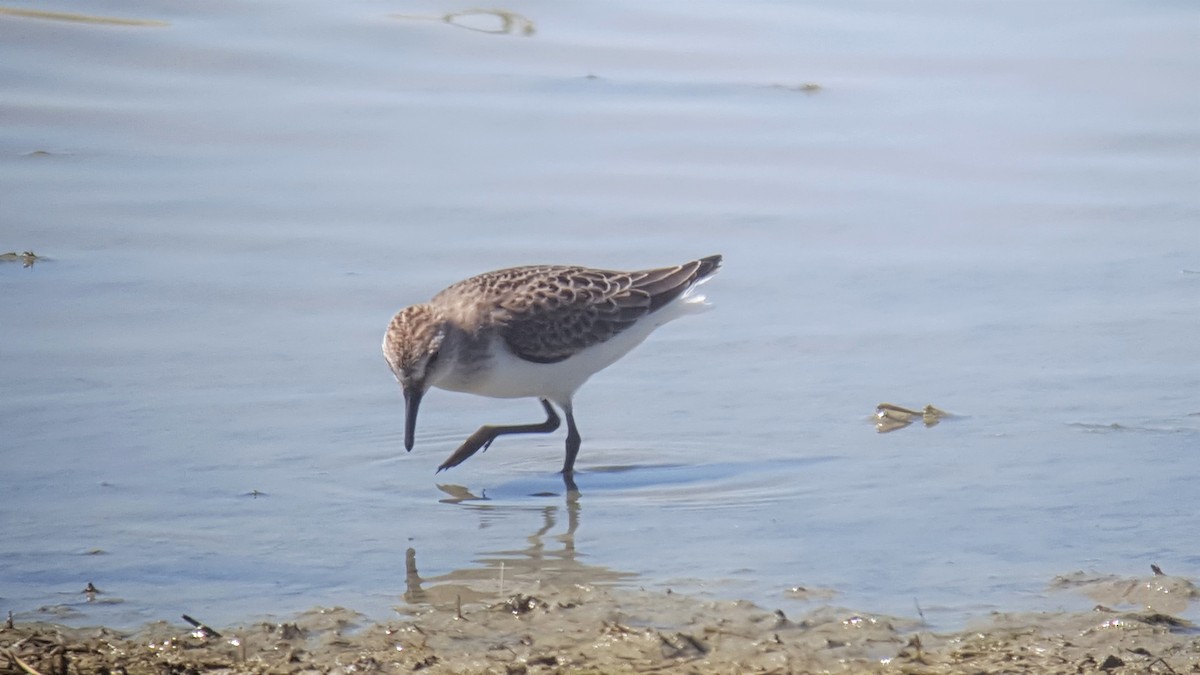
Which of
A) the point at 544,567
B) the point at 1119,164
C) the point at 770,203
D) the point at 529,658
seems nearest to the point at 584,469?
the point at 544,567

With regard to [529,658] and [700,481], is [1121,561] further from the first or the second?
[529,658]

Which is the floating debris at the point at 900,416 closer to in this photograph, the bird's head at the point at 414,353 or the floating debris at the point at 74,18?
the bird's head at the point at 414,353

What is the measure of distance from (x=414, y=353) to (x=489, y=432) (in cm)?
51

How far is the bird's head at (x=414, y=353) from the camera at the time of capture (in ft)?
25.7

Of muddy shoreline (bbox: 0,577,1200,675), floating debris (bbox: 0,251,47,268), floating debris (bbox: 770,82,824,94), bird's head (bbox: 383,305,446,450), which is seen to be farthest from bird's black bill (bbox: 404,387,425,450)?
floating debris (bbox: 770,82,824,94)

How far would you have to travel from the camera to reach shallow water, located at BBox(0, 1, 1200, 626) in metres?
6.72

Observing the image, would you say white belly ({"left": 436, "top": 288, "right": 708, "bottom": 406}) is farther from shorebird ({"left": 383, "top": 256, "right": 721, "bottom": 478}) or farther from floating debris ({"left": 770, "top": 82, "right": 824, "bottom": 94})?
floating debris ({"left": 770, "top": 82, "right": 824, "bottom": 94})

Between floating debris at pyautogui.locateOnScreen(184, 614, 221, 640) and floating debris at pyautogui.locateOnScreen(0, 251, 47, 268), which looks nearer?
floating debris at pyautogui.locateOnScreen(184, 614, 221, 640)

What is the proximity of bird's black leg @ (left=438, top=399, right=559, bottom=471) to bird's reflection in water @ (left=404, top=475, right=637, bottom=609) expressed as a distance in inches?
33.1

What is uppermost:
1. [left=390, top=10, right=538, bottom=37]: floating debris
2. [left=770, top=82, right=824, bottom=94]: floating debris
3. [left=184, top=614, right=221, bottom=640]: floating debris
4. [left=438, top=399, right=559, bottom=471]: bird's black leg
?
[left=390, top=10, right=538, bottom=37]: floating debris

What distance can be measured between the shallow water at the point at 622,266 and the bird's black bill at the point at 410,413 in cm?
18

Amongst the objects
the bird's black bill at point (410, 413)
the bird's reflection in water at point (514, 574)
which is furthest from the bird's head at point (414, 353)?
the bird's reflection in water at point (514, 574)

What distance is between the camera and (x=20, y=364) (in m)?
8.71

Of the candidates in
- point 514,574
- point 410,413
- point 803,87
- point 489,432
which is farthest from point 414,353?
point 803,87
